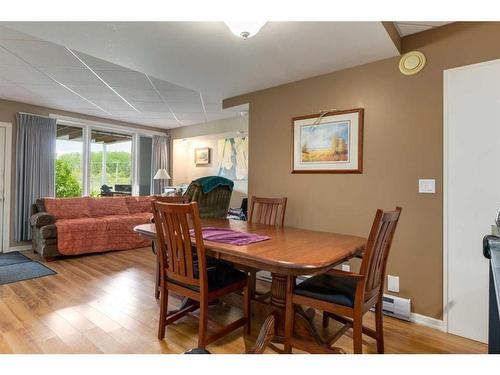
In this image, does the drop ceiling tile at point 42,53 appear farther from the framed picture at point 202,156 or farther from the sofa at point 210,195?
the framed picture at point 202,156

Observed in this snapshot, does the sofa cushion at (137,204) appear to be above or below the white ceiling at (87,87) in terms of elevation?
below

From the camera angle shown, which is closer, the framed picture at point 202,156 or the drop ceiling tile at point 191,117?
the drop ceiling tile at point 191,117

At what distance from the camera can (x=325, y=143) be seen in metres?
2.78

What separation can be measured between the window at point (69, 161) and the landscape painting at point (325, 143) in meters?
4.25

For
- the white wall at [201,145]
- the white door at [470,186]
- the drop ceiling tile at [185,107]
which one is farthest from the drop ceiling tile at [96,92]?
the white door at [470,186]

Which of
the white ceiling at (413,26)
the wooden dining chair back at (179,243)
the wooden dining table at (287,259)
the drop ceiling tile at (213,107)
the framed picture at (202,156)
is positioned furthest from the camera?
the framed picture at (202,156)

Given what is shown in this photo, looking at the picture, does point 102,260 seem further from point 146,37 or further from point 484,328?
point 484,328

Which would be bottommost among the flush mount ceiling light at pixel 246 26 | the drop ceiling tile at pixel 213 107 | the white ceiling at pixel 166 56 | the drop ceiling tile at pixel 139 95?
the flush mount ceiling light at pixel 246 26

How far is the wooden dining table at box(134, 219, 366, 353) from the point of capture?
4.58 feet

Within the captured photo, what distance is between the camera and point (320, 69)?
268cm

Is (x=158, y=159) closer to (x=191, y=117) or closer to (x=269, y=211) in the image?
(x=191, y=117)

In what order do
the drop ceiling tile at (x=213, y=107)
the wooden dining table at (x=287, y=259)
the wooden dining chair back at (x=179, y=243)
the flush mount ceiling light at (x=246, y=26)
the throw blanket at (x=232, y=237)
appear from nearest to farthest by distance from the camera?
the wooden dining table at (x=287, y=259), the flush mount ceiling light at (x=246, y=26), the wooden dining chair back at (x=179, y=243), the throw blanket at (x=232, y=237), the drop ceiling tile at (x=213, y=107)

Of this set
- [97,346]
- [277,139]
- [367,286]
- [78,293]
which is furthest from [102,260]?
[367,286]

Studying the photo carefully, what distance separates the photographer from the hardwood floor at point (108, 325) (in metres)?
1.88
